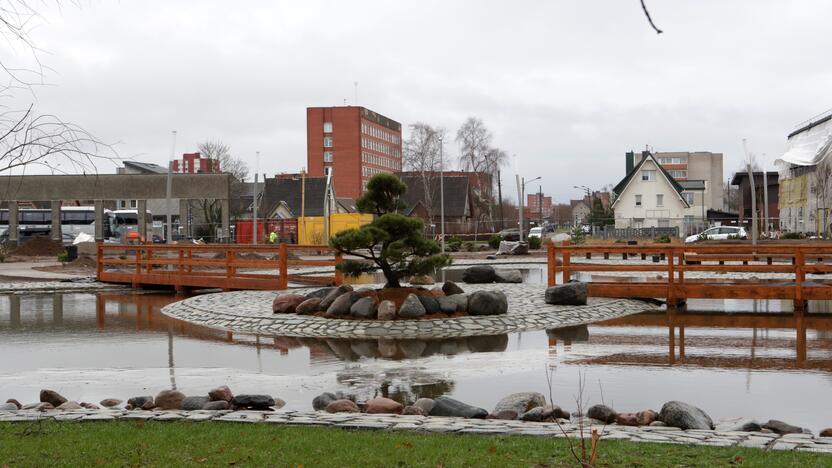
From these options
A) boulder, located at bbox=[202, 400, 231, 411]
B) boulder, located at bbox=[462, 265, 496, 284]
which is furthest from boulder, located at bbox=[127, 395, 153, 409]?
boulder, located at bbox=[462, 265, 496, 284]

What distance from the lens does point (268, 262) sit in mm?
20672

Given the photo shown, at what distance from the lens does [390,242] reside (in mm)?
15570

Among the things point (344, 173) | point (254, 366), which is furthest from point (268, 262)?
point (344, 173)

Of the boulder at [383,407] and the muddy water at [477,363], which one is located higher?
the boulder at [383,407]

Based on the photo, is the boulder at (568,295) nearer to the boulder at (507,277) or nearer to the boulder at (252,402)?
the boulder at (507,277)

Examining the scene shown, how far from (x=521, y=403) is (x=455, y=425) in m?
1.29

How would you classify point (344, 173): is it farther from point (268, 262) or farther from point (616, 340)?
point (616, 340)

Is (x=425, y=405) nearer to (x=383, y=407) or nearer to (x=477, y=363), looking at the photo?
(x=383, y=407)

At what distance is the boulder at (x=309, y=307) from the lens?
16.0m

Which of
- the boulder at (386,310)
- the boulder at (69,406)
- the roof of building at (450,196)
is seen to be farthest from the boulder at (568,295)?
the roof of building at (450,196)

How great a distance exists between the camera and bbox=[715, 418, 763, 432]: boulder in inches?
275

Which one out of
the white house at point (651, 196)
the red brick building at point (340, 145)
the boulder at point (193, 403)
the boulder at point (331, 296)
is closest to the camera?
the boulder at point (193, 403)

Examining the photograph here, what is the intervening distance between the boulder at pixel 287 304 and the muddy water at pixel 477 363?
1763mm

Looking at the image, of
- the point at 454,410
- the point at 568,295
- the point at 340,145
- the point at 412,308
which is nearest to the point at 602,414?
the point at 454,410
